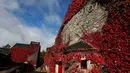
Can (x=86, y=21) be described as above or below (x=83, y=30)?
above

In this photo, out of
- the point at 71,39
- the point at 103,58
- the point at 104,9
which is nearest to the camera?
the point at 103,58

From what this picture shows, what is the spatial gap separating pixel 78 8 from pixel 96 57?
713 centimetres

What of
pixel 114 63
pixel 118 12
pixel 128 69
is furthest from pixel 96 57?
pixel 118 12

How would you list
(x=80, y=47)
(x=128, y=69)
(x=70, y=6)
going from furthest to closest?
(x=70, y=6), (x=80, y=47), (x=128, y=69)

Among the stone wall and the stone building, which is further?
the stone wall

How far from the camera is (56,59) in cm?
1625

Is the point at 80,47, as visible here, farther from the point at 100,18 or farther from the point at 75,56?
the point at 100,18

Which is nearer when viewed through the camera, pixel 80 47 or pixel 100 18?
pixel 80 47

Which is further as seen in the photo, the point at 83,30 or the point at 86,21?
the point at 86,21

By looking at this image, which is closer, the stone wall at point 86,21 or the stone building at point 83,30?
the stone building at point 83,30

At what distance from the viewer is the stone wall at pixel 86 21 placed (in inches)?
519

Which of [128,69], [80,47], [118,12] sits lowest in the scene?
[128,69]

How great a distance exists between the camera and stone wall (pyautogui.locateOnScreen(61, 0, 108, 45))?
1318 cm

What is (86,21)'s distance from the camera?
14.7m
